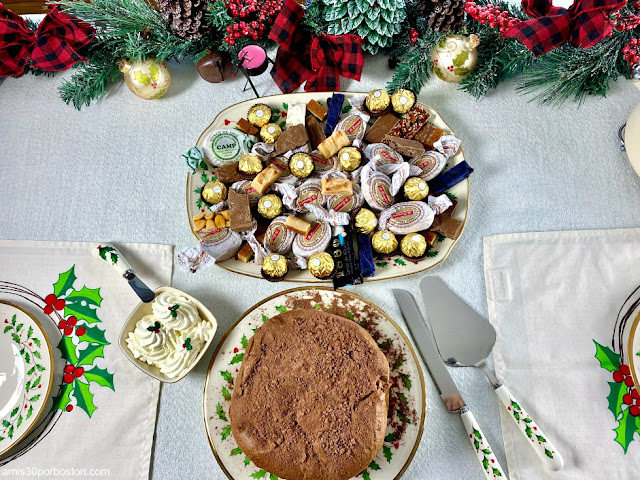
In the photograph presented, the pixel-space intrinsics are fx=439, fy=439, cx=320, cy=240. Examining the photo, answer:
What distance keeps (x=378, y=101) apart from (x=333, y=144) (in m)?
0.15

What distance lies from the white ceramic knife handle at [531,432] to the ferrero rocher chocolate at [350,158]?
1.80 ft

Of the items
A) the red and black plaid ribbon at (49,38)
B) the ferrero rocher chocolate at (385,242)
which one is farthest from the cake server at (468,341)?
the red and black plaid ribbon at (49,38)

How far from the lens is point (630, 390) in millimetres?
869

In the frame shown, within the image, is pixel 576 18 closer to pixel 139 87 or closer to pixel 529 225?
pixel 529 225

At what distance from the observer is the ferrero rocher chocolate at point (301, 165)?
967mm

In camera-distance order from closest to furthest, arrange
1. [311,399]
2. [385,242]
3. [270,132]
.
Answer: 1. [311,399]
2. [385,242]
3. [270,132]

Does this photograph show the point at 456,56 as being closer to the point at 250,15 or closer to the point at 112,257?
the point at 250,15

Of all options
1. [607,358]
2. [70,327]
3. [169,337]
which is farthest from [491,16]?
[70,327]

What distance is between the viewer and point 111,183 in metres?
1.10

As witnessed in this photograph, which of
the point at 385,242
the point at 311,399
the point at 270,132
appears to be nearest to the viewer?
the point at 311,399

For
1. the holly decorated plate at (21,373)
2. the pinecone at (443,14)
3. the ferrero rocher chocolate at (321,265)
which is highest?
the pinecone at (443,14)

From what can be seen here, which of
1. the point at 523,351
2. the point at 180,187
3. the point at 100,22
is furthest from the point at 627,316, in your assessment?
the point at 100,22

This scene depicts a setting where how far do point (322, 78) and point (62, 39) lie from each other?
624mm

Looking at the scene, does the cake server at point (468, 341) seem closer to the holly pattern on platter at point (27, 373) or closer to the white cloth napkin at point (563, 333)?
the white cloth napkin at point (563, 333)
